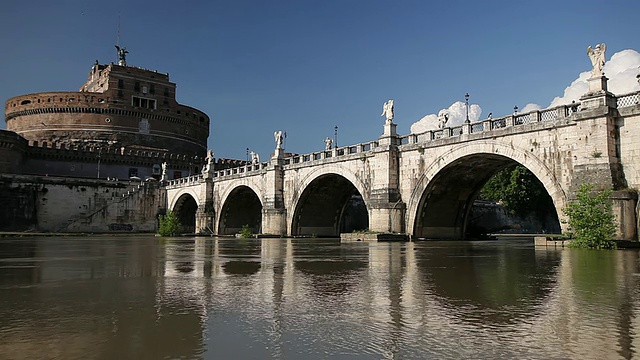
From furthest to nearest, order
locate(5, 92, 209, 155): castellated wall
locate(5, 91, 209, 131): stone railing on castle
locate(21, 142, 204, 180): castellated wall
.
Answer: locate(5, 91, 209, 131): stone railing on castle
locate(5, 92, 209, 155): castellated wall
locate(21, 142, 204, 180): castellated wall

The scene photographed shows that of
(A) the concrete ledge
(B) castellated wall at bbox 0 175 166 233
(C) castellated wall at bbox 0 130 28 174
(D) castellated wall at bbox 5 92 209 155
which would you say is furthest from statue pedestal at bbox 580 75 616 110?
(D) castellated wall at bbox 5 92 209 155

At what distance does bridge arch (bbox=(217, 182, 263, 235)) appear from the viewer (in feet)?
171

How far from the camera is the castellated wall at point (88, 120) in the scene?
78562mm

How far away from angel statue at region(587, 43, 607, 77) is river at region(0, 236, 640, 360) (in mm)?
12819

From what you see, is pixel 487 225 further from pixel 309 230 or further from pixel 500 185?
pixel 500 185

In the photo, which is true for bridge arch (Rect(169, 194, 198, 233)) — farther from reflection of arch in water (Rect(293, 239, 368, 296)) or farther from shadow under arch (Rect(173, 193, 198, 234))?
reflection of arch in water (Rect(293, 239, 368, 296))

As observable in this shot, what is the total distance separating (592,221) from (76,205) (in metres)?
57.0

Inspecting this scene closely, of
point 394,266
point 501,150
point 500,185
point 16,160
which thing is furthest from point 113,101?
point 394,266

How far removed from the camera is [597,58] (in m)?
21.3

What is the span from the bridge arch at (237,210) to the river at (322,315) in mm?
40812

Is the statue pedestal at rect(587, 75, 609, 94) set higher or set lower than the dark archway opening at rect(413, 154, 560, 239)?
higher

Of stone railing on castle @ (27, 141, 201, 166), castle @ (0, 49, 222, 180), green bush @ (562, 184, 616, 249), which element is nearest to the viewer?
green bush @ (562, 184, 616, 249)

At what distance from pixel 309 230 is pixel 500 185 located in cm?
2661

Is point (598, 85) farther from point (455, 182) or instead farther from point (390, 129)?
point (390, 129)
